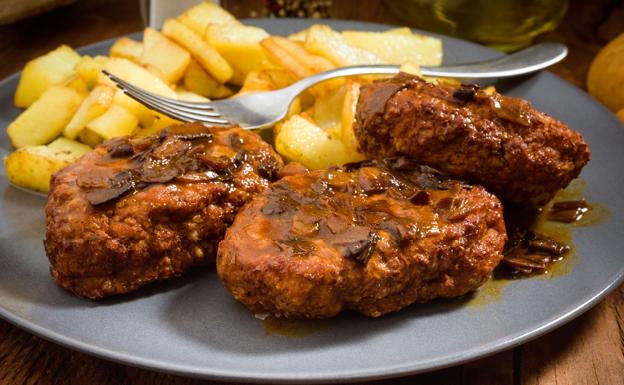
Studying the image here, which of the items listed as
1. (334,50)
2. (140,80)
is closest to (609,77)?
(334,50)

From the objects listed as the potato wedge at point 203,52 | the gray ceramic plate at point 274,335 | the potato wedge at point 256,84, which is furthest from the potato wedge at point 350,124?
the gray ceramic plate at point 274,335

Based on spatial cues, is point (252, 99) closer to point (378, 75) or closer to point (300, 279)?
point (378, 75)

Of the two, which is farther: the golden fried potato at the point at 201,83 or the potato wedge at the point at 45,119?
the golden fried potato at the point at 201,83

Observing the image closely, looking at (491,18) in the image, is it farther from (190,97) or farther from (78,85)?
(78,85)

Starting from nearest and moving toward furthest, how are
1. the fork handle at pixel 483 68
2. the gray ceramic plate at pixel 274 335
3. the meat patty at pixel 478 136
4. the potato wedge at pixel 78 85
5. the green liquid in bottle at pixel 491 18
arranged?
the gray ceramic plate at pixel 274 335, the meat patty at pixel 478 136, the fork handle at pixel 483 68, the potato wedge at pixel 78 85, the green liquid in bottle at pixel 491 18

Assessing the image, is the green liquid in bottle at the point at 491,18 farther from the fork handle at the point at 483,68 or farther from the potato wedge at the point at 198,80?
the potato wedge at the point at 198,80

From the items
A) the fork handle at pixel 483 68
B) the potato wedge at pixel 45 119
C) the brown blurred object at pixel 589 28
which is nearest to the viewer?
the potato wedge at pixel 45 119

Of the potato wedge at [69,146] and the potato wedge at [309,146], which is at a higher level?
the potato wedge at [309,146]

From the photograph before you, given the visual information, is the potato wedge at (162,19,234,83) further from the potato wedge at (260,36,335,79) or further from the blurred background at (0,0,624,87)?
the blurred background at (0,0,624,87)
